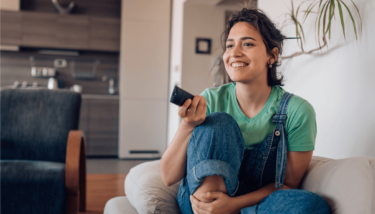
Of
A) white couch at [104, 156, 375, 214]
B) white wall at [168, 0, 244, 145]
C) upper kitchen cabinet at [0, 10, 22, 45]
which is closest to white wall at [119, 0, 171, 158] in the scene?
white wall at [168, 0, 244, 145]

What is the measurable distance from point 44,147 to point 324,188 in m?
1.76

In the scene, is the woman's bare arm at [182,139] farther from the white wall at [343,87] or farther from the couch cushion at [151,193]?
the white wall at [343,87]

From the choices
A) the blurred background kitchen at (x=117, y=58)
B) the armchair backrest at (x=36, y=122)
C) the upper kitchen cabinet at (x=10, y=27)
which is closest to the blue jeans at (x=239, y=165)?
the armchair backrest at (x=36, y=122)

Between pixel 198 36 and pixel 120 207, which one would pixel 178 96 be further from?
pixel 198 36

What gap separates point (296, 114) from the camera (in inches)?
45.5

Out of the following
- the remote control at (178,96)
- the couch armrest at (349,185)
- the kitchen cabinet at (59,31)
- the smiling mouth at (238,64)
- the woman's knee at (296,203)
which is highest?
the kitchen cabinet at (59,31)

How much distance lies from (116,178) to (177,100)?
256cm

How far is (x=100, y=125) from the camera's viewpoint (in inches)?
174

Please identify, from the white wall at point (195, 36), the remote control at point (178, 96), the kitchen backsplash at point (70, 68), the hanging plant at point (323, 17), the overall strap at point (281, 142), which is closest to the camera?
the remote control at point (178, 96)

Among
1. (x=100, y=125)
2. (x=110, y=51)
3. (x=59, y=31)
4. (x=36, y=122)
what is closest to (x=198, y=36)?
(x=110, y=51)

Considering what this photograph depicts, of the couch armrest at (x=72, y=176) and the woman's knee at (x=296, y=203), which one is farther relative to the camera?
the couch armrest at (x=72, y=176)

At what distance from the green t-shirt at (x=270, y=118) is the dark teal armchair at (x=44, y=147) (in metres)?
0.95

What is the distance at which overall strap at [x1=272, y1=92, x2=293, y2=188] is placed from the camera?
44.2 inches

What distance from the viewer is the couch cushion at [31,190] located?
1664 mm
